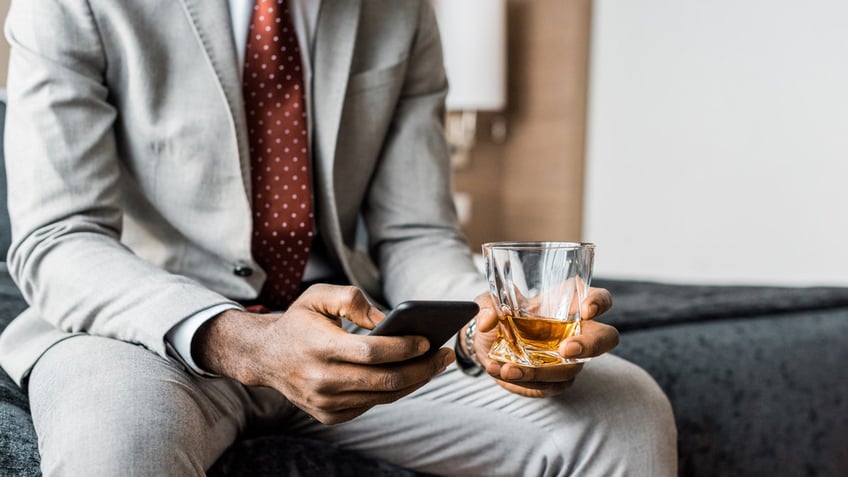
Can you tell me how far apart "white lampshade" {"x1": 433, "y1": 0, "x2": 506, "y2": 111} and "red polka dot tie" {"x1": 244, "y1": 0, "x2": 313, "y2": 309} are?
94.9 inches

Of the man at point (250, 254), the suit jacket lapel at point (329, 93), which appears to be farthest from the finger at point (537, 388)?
the suit jacket lapel at point (329, 93)

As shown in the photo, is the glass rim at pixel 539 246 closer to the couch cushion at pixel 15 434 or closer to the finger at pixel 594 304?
the finger at pixel 594 304

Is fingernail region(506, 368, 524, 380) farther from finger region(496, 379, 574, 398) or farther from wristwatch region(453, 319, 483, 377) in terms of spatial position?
wristwatch region(453, 319, 483, 377)

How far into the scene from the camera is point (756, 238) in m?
3.04

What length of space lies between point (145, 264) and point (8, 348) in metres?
0.22

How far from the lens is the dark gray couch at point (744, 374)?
1.32m

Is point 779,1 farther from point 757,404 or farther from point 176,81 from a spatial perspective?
point 176,81

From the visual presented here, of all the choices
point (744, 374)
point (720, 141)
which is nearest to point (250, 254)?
point (744, 374)

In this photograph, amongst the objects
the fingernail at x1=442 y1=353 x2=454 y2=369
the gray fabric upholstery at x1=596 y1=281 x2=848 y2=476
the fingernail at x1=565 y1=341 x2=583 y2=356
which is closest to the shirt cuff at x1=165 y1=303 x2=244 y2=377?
the fingernail at x1=442 y1=353 x2=454 y2=369

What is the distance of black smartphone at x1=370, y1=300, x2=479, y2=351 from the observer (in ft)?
2.36

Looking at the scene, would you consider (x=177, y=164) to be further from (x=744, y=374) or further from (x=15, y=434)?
(x=744, y=374)

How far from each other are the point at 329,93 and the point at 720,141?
2295 mm

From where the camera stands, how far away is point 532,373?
89 centimetres

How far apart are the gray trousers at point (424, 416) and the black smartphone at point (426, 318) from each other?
0.72 feet
